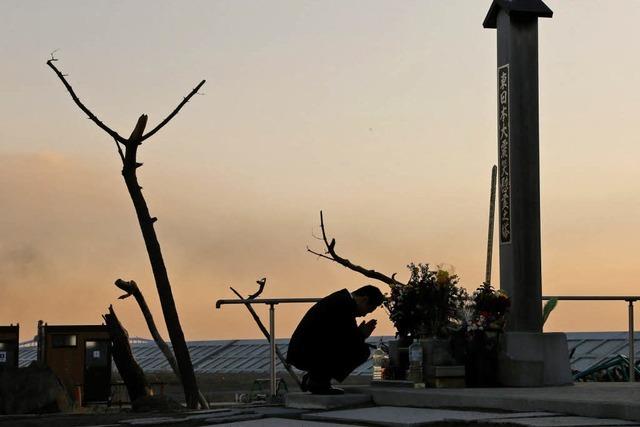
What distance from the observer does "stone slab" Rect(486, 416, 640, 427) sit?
8719 millimetres

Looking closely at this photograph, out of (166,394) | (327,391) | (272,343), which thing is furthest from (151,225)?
(166,394)

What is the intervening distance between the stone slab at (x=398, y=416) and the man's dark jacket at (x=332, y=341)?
2.46 feet

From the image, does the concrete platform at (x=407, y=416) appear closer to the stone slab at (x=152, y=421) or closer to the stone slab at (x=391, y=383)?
the stone slab at (x=391, y=383)

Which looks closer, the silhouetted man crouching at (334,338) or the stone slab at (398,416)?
the stone slab at (398,416)

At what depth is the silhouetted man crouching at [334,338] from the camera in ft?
38.3

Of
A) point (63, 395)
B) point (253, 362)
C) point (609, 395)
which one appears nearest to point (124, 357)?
point (63, 395)

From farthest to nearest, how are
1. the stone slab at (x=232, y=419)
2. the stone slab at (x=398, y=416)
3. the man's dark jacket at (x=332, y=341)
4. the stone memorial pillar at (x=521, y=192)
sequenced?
the stone memorial pillar at (x=521, y=192) → the man's dark jacket at (x=332, y=341) → the stone slab at (x=232, y=419) → the stone slab at (x=398, y=416)

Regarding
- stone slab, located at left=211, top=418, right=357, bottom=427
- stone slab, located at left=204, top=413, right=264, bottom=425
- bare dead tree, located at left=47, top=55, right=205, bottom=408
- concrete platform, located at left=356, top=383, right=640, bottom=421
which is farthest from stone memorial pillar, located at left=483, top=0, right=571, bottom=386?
bare dead tree, located at left=47, top=55, right=205, bottom=408

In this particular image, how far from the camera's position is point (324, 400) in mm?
11336

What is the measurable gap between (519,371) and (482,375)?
0.38 m

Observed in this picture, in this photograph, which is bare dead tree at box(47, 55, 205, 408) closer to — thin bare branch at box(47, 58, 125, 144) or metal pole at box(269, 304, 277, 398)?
thin bare branch at box(47, 58, 125, 144)

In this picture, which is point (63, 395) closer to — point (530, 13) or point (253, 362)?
point (530, 13)

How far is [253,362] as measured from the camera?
54219 millimetres

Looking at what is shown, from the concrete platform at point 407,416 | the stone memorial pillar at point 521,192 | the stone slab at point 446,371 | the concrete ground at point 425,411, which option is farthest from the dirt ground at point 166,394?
the stone memorial pillar at point 521,192
